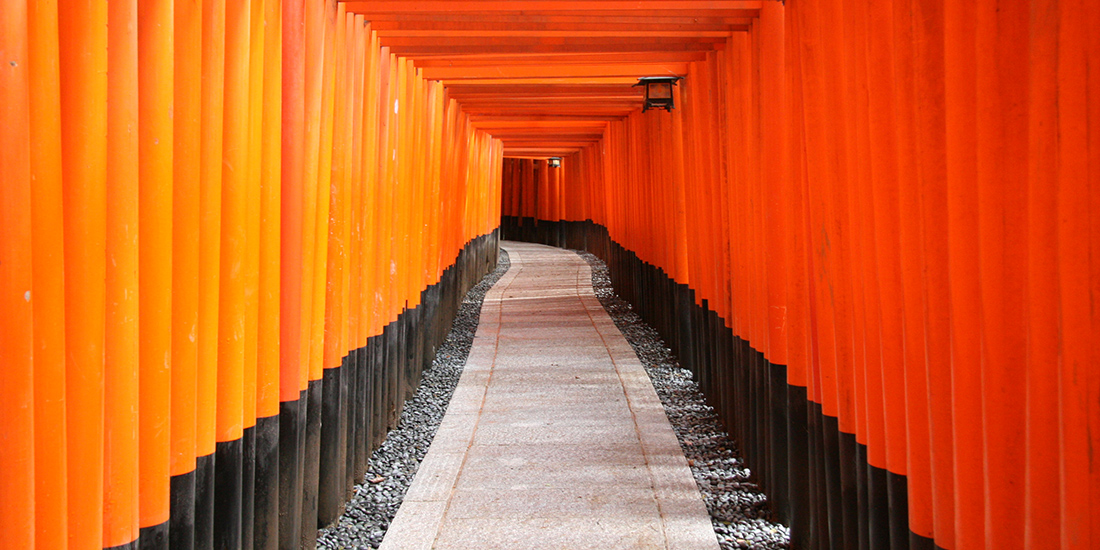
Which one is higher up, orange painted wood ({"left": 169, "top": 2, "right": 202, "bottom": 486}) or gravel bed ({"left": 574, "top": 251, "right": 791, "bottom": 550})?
orange painted wood ({"left": 169, "top": 2, "right": 202, "bottom": 486})

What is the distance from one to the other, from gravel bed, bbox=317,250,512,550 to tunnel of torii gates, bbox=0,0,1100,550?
168 millimetres

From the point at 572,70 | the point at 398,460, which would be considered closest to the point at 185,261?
the point at 398,460

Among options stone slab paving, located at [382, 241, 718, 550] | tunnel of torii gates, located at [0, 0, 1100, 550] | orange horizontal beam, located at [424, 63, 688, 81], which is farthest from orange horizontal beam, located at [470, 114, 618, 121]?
tunnel of torii gates, located at [0, 0, 1100, 550]

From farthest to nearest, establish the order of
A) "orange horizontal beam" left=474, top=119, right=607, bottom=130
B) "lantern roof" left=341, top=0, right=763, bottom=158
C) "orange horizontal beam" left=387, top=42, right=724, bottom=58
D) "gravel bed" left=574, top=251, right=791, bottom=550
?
1. "orange horizontal beam" left=474, top=119, right=607, bottom=130
2. "orange horizontal beam" left=387, top=42, right=724, bottom=58
3. "lantern roof" left=341, top=0, right=763, bottom=158
4. "gravel bed" left=574, top=251, right=791, bottom=550

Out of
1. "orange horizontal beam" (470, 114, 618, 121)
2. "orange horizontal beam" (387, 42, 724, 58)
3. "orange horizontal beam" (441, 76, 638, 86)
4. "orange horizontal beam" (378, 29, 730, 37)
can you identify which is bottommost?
"orange horizontal beam" (378, 29, 730, 37)

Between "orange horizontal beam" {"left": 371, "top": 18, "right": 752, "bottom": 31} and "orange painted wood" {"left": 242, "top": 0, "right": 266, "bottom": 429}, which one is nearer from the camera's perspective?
"orange painted wood" {"left": 242, "top": 0, "right": 266, "bottom": 429}

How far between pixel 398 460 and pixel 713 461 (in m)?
2.35

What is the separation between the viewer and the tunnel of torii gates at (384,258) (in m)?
2.06

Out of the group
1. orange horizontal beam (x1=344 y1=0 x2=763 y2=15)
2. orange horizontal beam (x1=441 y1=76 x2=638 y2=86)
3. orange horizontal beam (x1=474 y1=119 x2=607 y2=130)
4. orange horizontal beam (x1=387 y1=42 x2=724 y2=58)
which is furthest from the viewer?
orange horizontal beam (x1=474 y1=119 x2=607 y2=130)

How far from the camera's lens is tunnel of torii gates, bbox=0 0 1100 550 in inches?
81.0

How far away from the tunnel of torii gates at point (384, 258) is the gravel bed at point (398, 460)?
0.55 feet

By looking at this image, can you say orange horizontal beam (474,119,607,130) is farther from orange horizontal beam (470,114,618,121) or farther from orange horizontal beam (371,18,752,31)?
orange horizontal beam (371,18,752,31)

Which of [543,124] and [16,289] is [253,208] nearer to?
[16,289]

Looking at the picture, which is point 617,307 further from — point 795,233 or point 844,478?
point 844,478
